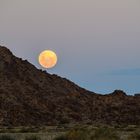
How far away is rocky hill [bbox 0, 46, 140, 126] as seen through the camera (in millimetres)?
127000

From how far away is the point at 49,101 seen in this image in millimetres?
141000

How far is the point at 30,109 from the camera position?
13012 centimetres

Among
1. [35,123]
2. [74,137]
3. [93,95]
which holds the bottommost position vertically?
[74,137]

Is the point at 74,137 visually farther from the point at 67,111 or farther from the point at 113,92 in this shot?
the point at 113,92

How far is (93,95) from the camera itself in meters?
159

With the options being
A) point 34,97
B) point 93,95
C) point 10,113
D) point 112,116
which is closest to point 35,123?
point 10,113

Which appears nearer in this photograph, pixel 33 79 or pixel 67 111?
pixel 67 111

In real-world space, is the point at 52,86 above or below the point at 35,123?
above

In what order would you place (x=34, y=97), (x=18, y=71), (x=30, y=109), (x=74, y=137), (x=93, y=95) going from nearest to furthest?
1. (x=74, y=137)
2. (x=30, y=109)
3. (x=34, y=97)
4. (x=18, y=71)
5. (x=93, y=95)

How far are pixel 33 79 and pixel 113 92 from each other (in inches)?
1020

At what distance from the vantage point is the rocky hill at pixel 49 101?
127000 mm

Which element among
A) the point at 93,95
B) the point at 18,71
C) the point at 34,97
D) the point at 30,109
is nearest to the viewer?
the point at 30,109

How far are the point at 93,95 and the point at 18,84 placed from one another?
90.2 feet

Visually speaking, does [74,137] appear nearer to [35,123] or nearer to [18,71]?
[35,123]
